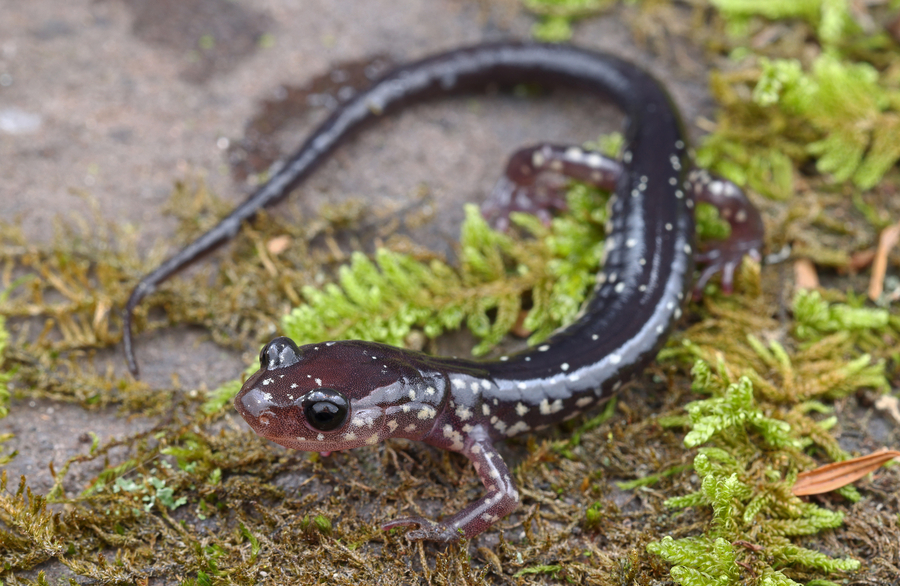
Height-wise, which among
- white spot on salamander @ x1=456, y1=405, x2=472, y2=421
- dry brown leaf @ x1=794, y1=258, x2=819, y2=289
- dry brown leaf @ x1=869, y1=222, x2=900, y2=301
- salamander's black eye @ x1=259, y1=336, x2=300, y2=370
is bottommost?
white spot on salamander @ x1=456, y1=405, x2=472, y2=421

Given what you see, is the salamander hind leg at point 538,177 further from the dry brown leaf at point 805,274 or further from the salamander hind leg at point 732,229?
the dry brown leaf at point 805,274

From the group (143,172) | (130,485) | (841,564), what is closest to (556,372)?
(841,564)

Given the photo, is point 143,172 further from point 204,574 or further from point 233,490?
point 204,574

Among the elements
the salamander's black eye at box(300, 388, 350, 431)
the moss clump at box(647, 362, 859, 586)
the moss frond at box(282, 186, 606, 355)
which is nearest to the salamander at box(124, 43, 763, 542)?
the salamander's black eye at box(300, 388, 350, 431)

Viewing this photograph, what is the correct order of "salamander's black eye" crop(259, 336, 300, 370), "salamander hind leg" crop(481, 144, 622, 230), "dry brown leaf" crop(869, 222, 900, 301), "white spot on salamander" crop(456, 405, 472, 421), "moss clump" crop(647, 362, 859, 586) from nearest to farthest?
"moss clump" crop(647, 362, 859, 586)
"salamander's black eye" crop(259, 336, 300, 370)
"white spot on salamander" crop(456, 405, 472, 421)
"dry brown leaf" crop(869, 222, 900, 301)
"salamander hind leg" crop(481, 144, 622, 230)

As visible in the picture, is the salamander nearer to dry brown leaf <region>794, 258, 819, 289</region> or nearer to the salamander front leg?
the salamander front leg

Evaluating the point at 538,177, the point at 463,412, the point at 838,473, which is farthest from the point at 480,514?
the point at 538,177

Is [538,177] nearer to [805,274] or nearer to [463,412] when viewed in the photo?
[805,274]
